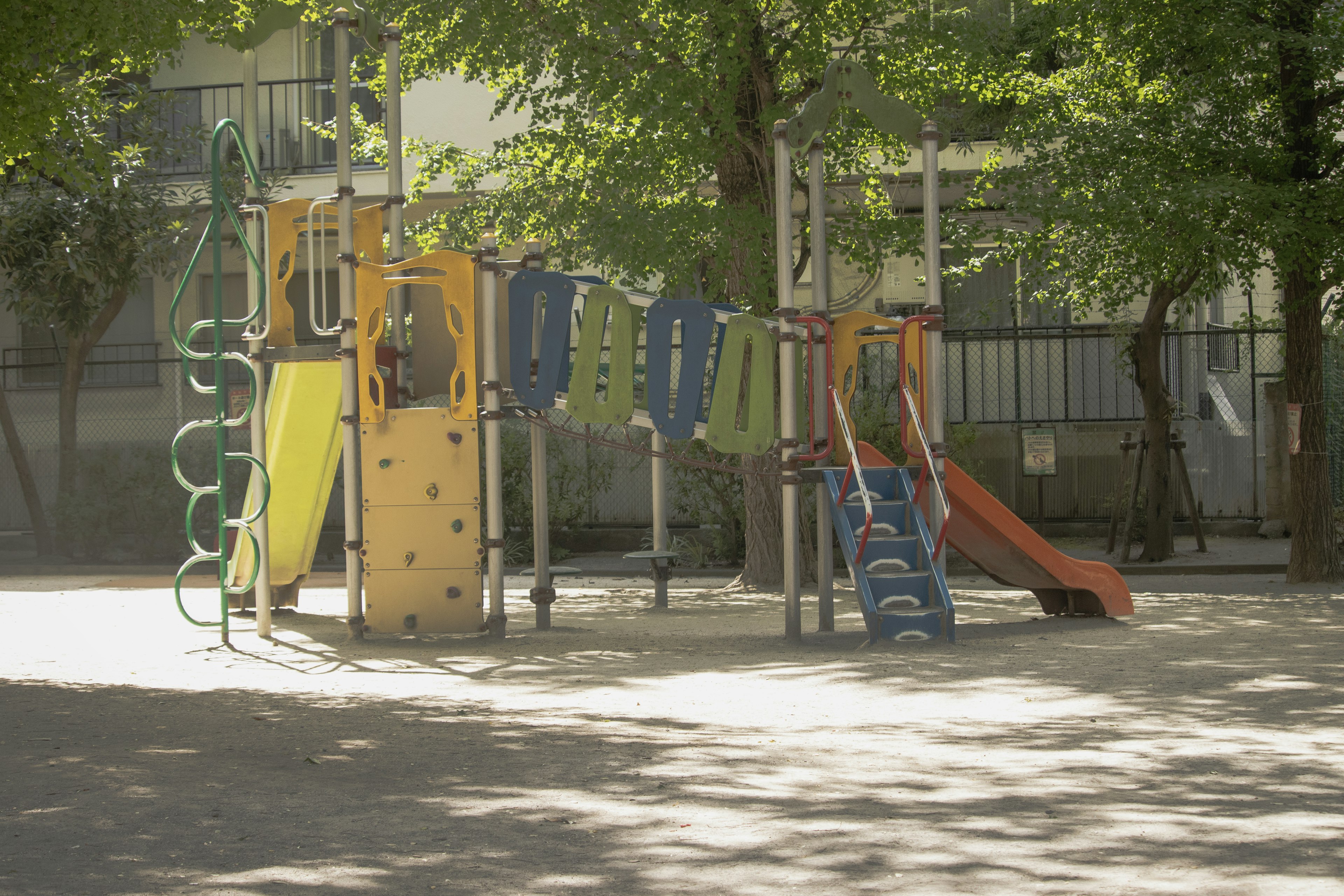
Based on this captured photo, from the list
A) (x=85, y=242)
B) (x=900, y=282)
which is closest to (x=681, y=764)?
(x=85, y=242)

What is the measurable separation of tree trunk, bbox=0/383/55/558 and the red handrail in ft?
41.2

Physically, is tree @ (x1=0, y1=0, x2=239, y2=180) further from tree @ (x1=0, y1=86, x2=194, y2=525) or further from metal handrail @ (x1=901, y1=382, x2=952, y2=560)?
tree @ (x1=0, y1=86, x2=194, y2=525)

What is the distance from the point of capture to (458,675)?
7.96m

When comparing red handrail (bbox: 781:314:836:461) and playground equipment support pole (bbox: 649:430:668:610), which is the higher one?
red handrail (bbox: 781:314:836:461)

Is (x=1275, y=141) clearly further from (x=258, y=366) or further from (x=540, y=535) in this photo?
(x=258, y=366)

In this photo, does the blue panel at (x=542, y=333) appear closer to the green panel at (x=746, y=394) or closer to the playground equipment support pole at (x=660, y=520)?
the green panel at (x=746, y=394)

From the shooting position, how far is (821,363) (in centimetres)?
987

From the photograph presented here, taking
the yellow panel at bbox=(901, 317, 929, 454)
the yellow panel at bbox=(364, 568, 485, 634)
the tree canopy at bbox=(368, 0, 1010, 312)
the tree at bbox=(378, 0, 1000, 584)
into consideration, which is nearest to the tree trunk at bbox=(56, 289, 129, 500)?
the tree at bbox=(378, 0, 1000, 584)

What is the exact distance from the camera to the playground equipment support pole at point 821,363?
959cm

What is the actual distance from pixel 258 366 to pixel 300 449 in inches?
40.8

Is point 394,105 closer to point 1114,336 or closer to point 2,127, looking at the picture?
point 2,127

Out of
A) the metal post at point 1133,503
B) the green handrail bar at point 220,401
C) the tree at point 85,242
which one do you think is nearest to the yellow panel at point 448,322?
the green handrail bar at point 220,401

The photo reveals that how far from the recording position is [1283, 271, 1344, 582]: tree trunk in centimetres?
1284

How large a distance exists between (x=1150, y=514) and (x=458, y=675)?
1001 cm
